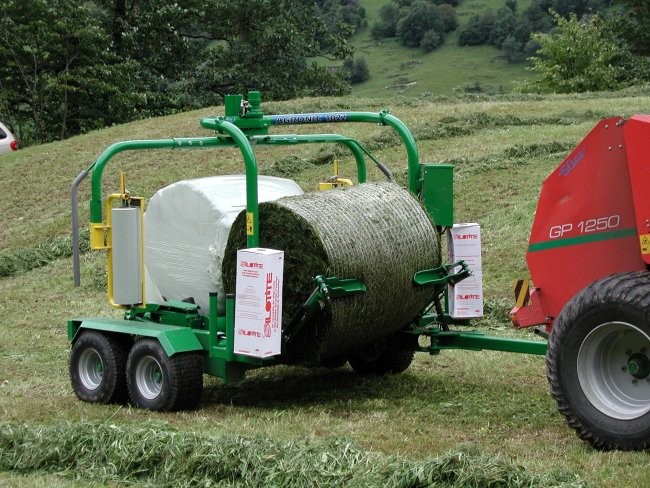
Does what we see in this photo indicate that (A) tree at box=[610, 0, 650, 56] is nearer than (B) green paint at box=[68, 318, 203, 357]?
No

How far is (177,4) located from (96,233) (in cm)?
2976

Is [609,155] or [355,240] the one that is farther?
[355,240]

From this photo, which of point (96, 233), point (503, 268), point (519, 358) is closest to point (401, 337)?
point (519, 358)

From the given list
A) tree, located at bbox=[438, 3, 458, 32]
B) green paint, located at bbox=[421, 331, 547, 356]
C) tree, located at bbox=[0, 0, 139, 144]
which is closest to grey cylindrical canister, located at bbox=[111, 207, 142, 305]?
green paint, located at bbox=[421, 331, 547, 356]

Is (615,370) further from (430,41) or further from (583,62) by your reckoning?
(430,41)

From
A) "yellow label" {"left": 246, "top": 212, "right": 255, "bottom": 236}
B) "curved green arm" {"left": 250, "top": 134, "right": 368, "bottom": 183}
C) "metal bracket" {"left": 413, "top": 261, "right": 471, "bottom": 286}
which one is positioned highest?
"curved green arm" {"left": 250, "top": 134, "right": 368, "bottom": 183}

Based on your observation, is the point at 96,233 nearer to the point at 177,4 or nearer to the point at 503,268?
the point at 503,268

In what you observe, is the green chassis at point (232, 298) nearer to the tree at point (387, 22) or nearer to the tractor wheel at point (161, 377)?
the tractor wheel at point (161, 377)

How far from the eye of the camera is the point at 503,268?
12.7 m

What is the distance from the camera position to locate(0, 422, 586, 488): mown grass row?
18.2 ft

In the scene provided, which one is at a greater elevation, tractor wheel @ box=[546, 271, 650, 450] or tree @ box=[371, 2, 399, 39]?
tree @ box=[371, 2, 399, 39]

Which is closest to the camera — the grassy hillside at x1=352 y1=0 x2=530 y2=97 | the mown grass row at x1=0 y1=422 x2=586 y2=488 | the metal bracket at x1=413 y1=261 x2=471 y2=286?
the mown grass row at x1=0 y1=422 x2=586 y2=488

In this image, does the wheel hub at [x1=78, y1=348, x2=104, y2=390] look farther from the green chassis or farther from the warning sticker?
the warning sticker

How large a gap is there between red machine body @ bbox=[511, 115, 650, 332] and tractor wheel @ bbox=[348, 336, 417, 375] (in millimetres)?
1849
